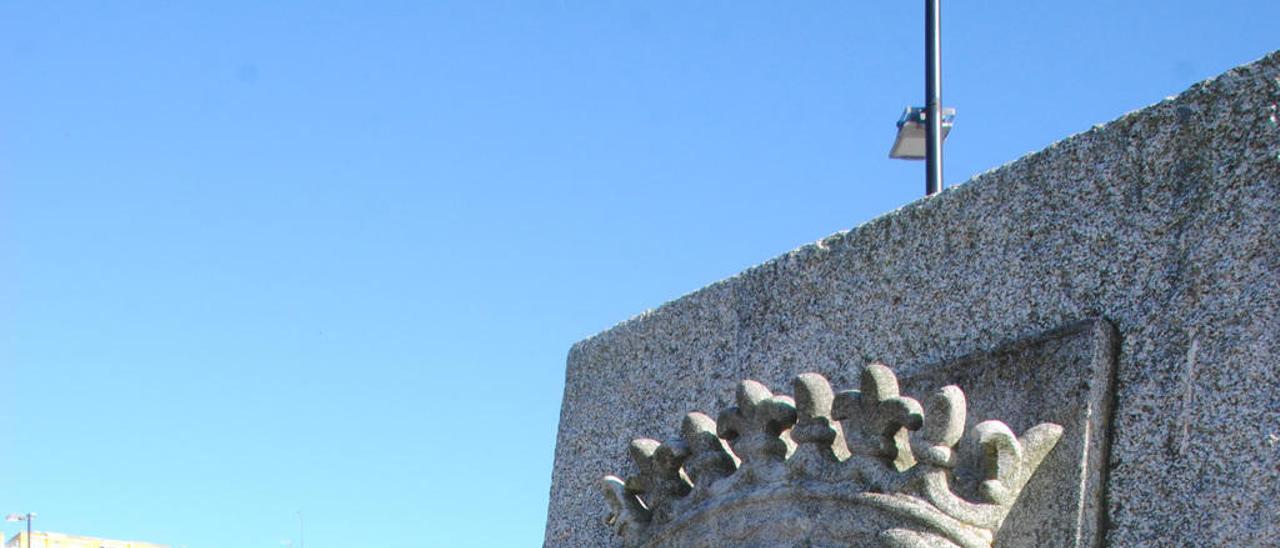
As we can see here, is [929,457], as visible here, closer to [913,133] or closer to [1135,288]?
[1135,288]

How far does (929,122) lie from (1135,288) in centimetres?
369

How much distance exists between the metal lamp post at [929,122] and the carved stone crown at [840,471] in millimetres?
2867

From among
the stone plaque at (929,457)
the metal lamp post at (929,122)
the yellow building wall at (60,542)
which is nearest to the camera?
the stone plaque at (929,457)

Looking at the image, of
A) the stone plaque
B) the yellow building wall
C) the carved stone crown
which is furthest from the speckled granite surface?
the yellow building wall

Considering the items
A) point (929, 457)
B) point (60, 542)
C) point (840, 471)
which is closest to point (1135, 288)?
point (929, 457)

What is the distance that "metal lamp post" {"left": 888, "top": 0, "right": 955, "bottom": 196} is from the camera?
23.7ft

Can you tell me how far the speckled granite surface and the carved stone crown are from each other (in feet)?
0.80

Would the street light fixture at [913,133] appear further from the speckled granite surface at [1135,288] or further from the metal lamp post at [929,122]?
the speckled granite surface at [1135,288]

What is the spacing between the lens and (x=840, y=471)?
3.93m

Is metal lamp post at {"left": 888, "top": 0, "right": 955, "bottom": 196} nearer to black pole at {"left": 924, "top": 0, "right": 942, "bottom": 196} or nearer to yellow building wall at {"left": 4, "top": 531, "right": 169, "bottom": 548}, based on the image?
black pole at {"left": 924, "top": 0, "right": 942, "bottom": 196}

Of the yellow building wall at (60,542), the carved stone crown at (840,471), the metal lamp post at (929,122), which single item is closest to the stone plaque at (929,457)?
the carved stone crown at (840,471)

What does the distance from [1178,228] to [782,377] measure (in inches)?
56.8

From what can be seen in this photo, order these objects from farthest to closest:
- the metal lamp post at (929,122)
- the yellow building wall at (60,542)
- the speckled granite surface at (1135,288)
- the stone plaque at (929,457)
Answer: the yellow building wall at (60,542) < the metal lamp post at (929,122) < the stone plaque at (929,457) < the speckled granite surface at (1135,288)

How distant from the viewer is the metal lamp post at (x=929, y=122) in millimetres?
7238
